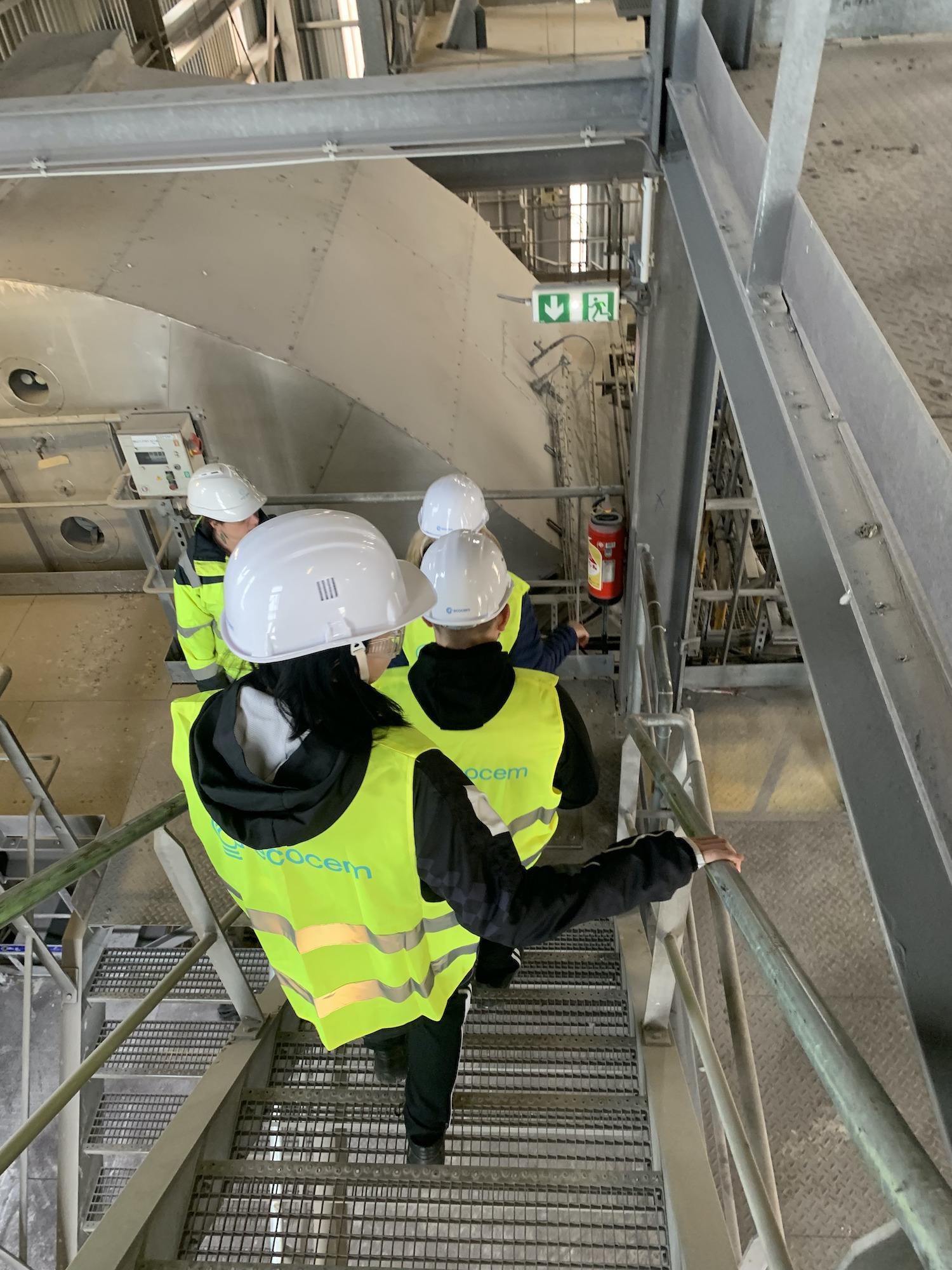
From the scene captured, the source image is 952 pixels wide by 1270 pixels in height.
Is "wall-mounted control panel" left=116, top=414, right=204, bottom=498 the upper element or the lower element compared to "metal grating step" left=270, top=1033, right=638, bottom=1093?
upper

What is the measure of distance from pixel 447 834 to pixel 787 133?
1489 millimetres

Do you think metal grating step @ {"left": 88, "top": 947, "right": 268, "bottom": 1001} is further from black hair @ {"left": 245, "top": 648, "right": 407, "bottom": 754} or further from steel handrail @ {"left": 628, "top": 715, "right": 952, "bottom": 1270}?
steel handrail @ {"left": 628, "top": 715, "right": 952, "bottom": 1270}

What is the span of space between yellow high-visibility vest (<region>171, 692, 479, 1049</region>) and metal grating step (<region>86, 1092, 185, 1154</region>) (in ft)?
8.96

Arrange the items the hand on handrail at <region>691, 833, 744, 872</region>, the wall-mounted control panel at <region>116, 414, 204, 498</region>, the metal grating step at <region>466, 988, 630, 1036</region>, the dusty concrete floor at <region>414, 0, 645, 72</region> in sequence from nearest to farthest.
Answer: the hand on handrail at <region>691, 833, 744, 872</region> < the metal grating step at <region>466, 988, 630, 1036</region> < the wall-mounted control panel at <region>116, 414, 204, 498</region> < the dusty concrete floor at <region>414, 0, 645, 72</region>

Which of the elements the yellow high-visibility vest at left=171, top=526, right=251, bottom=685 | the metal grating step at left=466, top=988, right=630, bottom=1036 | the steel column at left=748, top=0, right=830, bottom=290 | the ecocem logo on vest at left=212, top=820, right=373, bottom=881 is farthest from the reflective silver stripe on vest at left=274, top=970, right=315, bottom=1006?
the steel column at left=748, top=0, right=830, bottom=290

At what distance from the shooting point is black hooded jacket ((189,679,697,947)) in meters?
1.84

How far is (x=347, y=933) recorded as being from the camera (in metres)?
2.22

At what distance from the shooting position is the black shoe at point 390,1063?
2857 mm

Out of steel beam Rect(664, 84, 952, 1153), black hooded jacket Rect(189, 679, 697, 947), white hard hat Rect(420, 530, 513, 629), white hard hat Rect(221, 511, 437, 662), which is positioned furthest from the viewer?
white hard hat Rect(420, 530, 513, 629)

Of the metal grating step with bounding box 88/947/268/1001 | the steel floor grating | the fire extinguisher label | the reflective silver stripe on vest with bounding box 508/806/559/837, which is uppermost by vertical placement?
the reflective silver stripe on vest with bounding box 508/806/559/837

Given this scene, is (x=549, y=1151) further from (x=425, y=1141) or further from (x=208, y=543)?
(x=208, y=543)

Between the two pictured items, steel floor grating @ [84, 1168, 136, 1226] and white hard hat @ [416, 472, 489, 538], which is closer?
white hard hat @ [416, 472, 489, 538]

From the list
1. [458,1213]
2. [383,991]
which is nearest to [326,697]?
[383,991]

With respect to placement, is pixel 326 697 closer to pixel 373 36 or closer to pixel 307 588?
pixel 307 588
